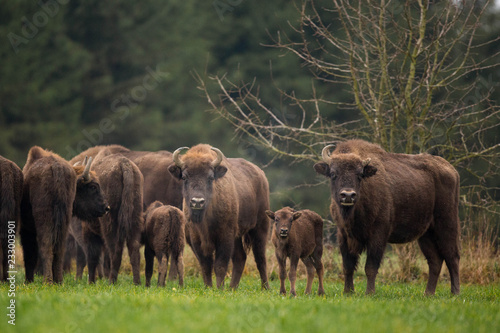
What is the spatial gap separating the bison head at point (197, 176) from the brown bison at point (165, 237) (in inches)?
35.2

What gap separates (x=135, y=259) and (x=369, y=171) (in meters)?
4.62

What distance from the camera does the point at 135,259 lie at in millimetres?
12477

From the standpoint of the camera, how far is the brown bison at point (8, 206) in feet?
35.5

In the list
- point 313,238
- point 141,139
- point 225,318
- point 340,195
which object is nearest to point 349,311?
point 225,318

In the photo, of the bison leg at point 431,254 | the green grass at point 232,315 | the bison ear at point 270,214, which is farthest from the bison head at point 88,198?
the bison leg at point 431,254

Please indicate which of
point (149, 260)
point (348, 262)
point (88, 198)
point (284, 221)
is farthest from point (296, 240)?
point (88, 198)

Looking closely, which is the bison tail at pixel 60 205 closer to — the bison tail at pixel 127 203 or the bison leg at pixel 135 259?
the bison tail at pixel 127 203

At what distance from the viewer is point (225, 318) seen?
22.7ft

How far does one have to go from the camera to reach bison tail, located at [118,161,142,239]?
1253cm

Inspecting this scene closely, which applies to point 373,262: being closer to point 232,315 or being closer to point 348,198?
point 348,198

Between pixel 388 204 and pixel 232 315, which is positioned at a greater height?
pixel 388 204

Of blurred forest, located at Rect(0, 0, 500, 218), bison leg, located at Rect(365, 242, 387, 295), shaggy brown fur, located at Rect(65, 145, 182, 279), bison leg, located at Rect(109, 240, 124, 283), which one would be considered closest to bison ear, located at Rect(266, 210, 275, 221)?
bison leg, located at Rect(365, 242, 387, 295)

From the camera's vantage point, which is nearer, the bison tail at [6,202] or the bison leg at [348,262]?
the bison tail at [6,202]

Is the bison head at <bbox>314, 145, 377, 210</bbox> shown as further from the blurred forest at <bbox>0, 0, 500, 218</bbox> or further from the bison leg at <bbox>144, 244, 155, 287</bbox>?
the blurred forest at <bbox>0, 0, 500, 218</bbox>
